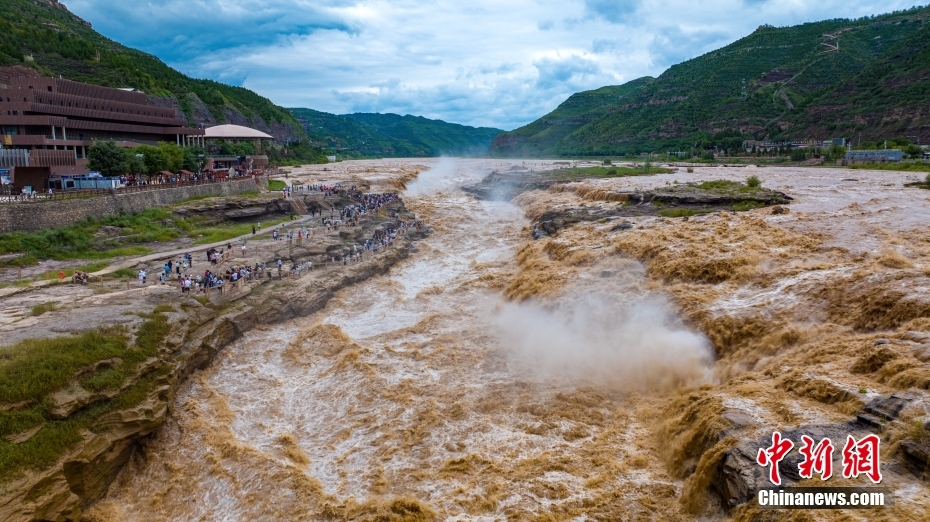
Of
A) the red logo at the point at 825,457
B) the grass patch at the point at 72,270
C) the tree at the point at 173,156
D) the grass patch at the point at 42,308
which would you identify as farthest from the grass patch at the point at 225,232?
the red logo at the point at 825,457

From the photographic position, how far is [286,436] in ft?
53.3

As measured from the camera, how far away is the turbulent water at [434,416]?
522 inches

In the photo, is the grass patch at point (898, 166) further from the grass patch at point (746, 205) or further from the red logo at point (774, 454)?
the red logo at point (774, 454)

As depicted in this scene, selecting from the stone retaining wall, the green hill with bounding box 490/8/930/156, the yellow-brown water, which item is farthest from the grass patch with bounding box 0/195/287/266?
the green hill with bounding box 490/8/930/156

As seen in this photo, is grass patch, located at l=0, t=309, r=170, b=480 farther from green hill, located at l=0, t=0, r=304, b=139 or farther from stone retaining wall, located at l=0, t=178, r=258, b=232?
green hill, located at l=0, t=0, r=304, b=139

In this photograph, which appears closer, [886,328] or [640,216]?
[886,328]

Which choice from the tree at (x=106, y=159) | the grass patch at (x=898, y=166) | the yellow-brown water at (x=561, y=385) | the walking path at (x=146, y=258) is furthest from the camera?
the grass patch at (x=898, y=166)

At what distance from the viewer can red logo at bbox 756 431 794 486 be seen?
10594 millimetres

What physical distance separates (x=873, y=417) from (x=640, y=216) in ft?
87.1

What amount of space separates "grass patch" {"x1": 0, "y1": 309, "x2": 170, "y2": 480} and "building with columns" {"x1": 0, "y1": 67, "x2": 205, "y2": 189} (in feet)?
95.3

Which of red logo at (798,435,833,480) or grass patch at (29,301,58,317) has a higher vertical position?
grass patch at (29,301,58,317)

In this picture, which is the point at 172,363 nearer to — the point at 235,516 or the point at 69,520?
the point at 69,520

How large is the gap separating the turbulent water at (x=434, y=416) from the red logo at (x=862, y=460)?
3.50m

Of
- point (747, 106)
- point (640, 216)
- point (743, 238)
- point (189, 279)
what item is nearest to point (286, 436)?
point (189, 279)
